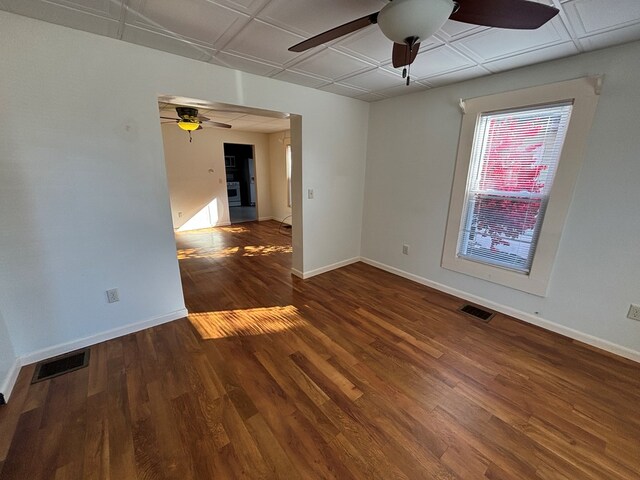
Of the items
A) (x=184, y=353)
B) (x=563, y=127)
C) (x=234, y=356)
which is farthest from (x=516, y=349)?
(x=184, y=353)

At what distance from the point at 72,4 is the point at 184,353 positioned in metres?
2.37

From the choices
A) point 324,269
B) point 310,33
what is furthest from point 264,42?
point 324,269

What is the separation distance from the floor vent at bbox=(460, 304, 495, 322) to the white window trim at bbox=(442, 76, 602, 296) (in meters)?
0.34

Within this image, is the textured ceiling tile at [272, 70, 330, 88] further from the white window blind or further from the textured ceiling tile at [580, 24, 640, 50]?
the textured ceiling tile at [580, 24, 640, 50]

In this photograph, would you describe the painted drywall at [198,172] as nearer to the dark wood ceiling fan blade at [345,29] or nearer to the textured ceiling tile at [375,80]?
the textured ceiling tile at [375,80]

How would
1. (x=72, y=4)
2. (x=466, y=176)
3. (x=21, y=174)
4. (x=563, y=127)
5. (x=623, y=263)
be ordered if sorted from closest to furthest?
1. (x=72, y=4)
2. (x=21, y=174)
3. (x=623, y=263)
4. (x=563, y=127)
5. (x=466, y=176)

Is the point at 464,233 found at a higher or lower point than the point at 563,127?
lower

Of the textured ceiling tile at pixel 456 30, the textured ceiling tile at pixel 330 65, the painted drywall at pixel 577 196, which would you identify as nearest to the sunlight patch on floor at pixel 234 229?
the painted drywall at pixel 577 196

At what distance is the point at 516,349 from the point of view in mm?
2176

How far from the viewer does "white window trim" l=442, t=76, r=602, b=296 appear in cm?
204

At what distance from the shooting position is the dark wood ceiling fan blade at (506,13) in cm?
109

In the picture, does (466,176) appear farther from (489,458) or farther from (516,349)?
(489,458)

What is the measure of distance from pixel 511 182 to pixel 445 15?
195 centimetres

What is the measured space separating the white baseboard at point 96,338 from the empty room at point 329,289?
16 mm
